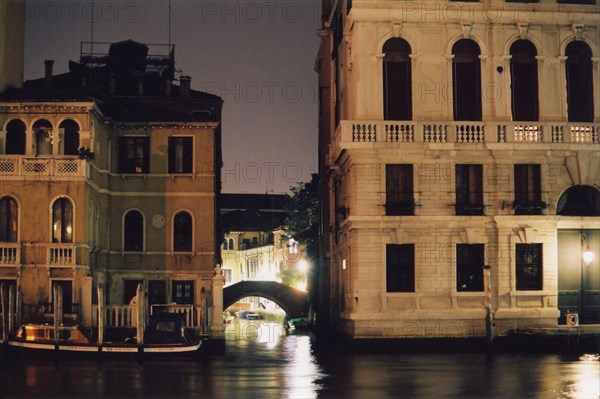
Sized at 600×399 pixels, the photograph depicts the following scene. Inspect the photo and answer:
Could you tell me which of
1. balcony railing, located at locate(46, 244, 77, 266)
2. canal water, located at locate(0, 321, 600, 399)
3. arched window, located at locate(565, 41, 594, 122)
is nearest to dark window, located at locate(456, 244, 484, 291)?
canal water, located at locate(0, 321, 600, 399)

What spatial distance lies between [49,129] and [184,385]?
689 inches

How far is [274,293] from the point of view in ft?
225

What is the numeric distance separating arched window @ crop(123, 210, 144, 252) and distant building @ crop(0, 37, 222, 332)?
48 mm

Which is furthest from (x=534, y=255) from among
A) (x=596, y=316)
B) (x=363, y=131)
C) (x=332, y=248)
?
(x=332, y=248)

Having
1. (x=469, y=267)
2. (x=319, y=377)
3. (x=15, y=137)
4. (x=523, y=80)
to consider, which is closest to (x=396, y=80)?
(x=523, y=80)

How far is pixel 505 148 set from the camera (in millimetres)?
36188

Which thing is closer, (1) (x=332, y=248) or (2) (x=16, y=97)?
(2) (x=16, y=97)

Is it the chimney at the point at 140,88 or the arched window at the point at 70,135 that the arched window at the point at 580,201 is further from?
the chimney at the point at 140,88

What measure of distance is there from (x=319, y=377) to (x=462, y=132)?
12568 millimetres

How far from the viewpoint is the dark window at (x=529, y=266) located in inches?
1435

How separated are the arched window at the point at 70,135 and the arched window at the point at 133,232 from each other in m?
4.56

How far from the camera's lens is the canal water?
2327cm

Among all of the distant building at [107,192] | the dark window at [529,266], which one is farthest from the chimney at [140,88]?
the dark window at [529,266]

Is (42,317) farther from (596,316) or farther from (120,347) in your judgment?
(596,316)
